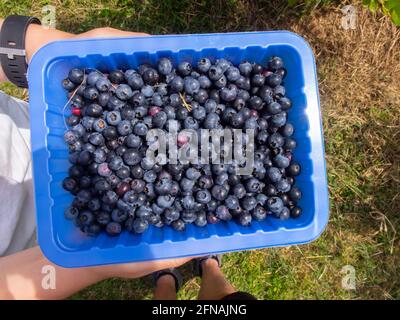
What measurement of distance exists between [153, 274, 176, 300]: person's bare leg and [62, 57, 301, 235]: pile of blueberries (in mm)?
876

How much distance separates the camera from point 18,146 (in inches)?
68.2

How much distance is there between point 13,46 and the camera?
5.52ft

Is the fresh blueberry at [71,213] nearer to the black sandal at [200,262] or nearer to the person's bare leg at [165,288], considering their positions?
the person's bare leg at [165,288]

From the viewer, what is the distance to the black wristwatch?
1684mm

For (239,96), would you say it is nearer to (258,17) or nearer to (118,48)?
(118,48)

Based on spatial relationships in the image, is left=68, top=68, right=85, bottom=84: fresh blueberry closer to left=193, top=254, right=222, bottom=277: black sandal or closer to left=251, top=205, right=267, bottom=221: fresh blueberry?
left=251, top=205, right=267, bottom=221: fresh blueberry

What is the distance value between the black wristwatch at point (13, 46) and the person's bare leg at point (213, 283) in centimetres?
140

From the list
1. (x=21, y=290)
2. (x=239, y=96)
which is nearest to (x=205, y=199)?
(x=239, y=96)

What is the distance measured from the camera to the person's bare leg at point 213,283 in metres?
2.03

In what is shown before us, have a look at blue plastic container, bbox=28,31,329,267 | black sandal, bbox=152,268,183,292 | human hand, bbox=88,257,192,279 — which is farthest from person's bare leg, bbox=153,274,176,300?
blue plastic container, bbox=28,31,329,267

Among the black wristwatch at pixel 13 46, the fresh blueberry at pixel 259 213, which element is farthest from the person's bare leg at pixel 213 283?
the black wristwatch at pixel 13 46

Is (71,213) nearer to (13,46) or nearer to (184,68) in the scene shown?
(184,68)

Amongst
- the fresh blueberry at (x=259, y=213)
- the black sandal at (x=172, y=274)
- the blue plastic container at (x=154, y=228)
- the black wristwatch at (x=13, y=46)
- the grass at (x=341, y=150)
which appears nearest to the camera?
the blue plastic container at (x=154, y=228)
